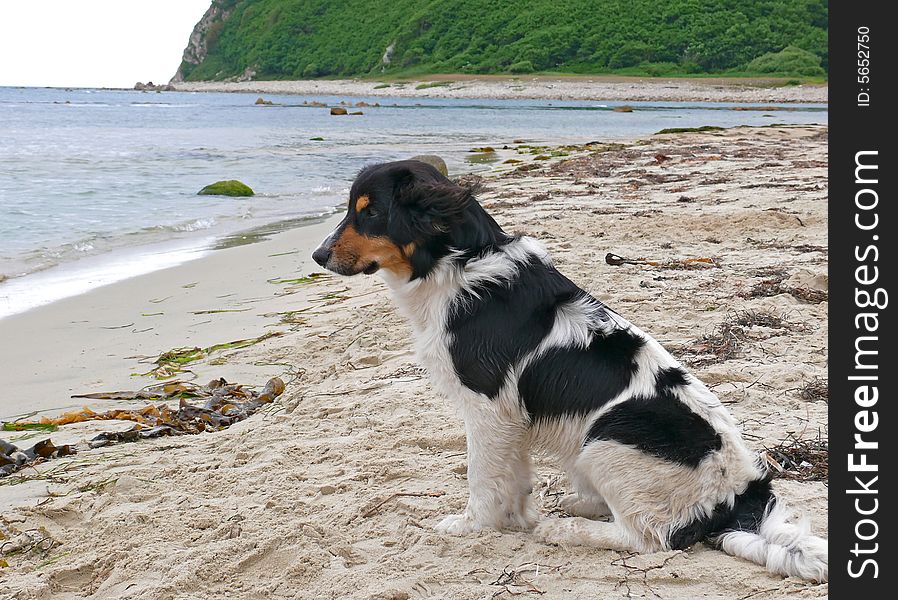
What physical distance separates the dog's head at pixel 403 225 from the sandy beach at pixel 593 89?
223 feet

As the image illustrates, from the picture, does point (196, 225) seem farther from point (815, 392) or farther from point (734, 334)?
point (815, 392)

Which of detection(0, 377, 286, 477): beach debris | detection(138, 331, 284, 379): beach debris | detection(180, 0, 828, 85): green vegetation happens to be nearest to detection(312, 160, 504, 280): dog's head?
detection(0, 377, 286, 477): beach debris

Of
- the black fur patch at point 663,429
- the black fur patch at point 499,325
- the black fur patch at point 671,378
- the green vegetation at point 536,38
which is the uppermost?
the green vegetation at point 536,38

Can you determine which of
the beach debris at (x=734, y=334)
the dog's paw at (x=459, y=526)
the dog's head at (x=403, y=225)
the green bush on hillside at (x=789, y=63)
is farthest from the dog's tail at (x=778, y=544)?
the green bush on hillside at (x=789, y=63)

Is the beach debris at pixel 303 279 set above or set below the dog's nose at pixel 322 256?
below

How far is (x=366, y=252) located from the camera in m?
3.28

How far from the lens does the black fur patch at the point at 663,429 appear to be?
293 centimetres

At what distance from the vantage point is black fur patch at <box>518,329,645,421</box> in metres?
3.05

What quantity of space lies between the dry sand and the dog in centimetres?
14

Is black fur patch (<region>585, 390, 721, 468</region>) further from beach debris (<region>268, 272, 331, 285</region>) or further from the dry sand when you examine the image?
beach debris (<region>268, 272, 331, 285</region>)

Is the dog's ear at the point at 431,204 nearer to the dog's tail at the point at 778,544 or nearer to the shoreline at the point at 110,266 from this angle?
the dog's tail at the point at 778,544

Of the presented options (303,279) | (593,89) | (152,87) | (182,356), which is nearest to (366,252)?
(182,356)
